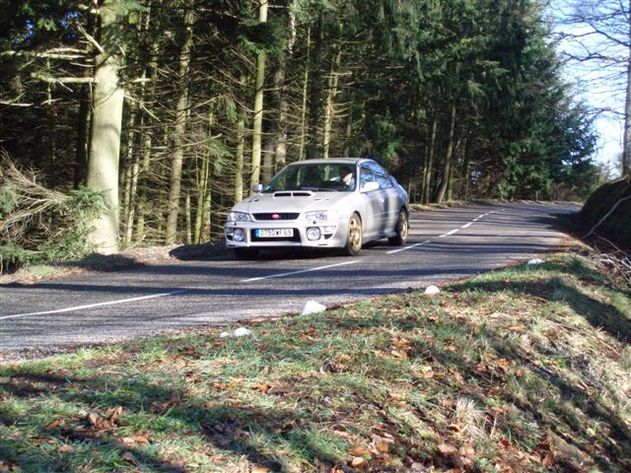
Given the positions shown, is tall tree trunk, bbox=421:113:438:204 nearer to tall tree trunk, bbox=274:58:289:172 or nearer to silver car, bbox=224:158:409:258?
tall tree trunk, bbox=274:58:289:172

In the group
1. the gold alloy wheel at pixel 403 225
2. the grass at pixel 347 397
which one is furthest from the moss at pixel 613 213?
the grass at pixel 347 397

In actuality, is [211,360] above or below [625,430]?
above

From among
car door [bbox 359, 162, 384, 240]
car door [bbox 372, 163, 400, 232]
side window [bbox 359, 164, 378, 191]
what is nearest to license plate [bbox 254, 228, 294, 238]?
car door [bbox 359, 162, 384, 240]

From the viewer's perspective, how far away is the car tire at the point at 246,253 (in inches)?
506

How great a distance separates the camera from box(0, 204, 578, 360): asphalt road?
6805mm

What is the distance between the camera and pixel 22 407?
3.66 meters

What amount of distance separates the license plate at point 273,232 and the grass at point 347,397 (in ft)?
17.1

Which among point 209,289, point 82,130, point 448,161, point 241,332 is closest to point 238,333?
point 241,332

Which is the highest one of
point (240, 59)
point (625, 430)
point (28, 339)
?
point (240, 59)

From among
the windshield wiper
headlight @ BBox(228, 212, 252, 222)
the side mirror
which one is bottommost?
headlight @ BBox(228, 212, 252, 222)

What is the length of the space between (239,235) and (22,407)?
8.83 meters

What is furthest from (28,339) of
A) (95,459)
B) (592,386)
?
(592,386)

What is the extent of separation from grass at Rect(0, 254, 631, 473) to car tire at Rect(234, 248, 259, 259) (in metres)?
6.01

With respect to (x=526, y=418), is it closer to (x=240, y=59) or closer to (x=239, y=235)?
(x=239, y=235)
